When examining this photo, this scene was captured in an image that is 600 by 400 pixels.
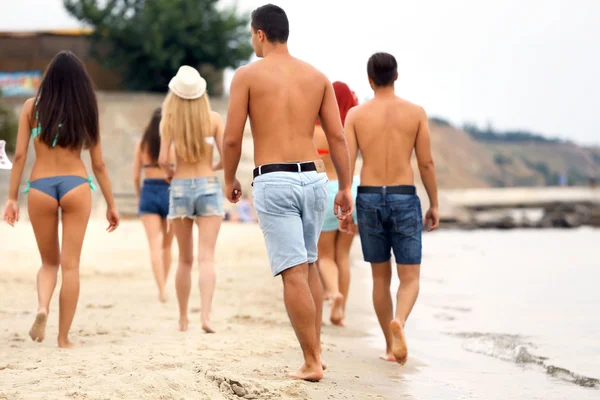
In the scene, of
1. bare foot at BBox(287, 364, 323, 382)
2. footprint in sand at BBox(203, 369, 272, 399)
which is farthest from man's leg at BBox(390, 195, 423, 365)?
footprint in sand at BBox(203, 369, 272, 399)

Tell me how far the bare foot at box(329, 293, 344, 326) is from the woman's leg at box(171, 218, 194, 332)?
1.31 meters

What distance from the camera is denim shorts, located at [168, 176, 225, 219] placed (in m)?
6.83

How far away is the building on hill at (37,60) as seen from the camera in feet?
165

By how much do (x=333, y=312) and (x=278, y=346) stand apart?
1564mm

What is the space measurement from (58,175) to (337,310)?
2.83m

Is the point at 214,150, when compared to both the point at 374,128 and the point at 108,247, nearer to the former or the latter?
the point at 374,128

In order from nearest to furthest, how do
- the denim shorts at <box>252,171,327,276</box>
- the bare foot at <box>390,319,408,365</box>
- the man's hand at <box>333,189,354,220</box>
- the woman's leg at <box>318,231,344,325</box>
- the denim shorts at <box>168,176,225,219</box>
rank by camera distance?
the denim shorts at <box>252,171,327,276</box>, the man's hand at <box>333,189,354,220</box>, the bare foot at <box>390,319,408,365</box>, the denim shorts at <box>168,176,225,219</box>, the woman's leg at <box>318,231,344,325</box>

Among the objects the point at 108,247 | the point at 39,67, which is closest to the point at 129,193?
the point at 108,247

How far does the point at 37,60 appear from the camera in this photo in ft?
165

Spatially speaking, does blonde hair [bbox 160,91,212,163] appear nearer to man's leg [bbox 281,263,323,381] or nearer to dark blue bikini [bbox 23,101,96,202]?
dark blue bikini [bbox 23,101,96,202]

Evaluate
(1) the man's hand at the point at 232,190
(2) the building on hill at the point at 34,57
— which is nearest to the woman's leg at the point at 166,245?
(1) the man's hand at the point at 232,190

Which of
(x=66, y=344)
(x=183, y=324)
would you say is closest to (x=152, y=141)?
(x=183, y=324)

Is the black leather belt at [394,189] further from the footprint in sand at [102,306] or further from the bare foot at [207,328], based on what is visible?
the footprint in sand at [102,306]

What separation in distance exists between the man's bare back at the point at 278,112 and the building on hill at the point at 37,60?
4561 cm
